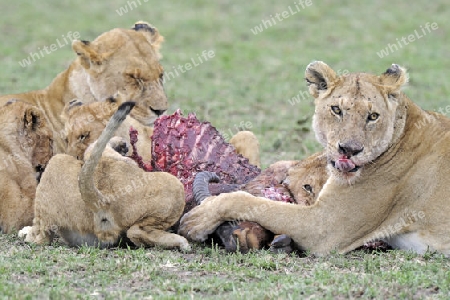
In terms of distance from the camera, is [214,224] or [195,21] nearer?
[214,224]

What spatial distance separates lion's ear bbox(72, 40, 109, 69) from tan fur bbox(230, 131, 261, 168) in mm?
1465

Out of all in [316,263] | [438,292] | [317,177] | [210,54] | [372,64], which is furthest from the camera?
[210,54]

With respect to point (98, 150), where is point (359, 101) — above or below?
below

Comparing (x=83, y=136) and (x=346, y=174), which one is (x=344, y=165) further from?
(x=83, y=136)

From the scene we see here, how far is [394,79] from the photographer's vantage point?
243 inches

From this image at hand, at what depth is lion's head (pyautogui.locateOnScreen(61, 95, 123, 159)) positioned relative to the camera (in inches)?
266

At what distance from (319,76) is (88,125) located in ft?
6.14

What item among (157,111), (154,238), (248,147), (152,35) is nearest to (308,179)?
(248,147)

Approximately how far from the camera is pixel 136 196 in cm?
584

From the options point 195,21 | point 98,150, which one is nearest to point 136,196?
point 98,150

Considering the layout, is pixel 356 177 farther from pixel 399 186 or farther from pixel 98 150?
pixel 98 150

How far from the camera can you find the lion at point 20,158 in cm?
652

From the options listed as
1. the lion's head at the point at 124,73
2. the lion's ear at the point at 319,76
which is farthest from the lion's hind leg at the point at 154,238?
the lion's head at the point at 124,73

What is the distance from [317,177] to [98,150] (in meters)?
1.86
